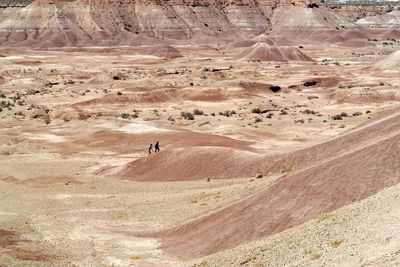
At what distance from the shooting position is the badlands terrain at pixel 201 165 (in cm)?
1764

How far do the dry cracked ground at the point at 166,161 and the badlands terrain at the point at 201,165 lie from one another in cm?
9

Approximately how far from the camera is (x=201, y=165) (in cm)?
3438

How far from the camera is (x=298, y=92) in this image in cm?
8175

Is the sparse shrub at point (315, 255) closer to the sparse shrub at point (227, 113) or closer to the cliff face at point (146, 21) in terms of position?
the sparse shrub at point (227, 113)

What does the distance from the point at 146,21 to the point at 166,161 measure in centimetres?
14659

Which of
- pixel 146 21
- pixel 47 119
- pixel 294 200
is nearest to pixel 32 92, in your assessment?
pixel 47 119

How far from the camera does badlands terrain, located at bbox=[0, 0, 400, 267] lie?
17641 mm

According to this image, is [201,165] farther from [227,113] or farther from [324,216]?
[227,113]

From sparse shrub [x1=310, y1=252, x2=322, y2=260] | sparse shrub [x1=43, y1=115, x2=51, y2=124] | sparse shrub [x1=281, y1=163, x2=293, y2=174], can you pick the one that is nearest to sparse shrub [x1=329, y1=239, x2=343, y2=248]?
sparse shrub [x1=310, y1=252, x2=322, y2=260]

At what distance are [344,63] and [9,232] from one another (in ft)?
350

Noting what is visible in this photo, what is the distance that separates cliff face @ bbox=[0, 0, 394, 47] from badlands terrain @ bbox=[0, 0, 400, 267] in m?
43.6

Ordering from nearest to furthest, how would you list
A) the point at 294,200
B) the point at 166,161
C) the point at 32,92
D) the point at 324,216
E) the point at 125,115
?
the point at 324,216, the point at 294,200, the point at 166,161, the point at 125,115, the point at 32,92

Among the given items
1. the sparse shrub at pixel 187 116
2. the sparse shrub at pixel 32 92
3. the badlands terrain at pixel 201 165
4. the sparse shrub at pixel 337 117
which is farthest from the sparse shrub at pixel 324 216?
the sparse shrub at pixel 32 92

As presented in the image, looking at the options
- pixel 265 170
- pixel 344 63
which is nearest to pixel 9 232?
pixel 265 170
